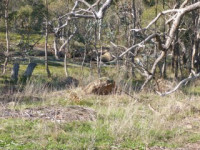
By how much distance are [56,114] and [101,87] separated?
4.64m

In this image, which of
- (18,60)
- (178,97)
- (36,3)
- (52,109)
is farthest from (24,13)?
(52,109)

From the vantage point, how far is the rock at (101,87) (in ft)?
40.7

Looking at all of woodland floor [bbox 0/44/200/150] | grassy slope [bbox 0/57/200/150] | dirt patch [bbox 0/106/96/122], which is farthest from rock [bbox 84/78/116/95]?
dirt patch [bbox 0/106/96/122]

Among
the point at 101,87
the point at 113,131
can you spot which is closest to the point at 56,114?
the point at 113,131

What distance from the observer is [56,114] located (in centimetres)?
795

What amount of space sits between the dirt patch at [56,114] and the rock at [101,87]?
3.90m

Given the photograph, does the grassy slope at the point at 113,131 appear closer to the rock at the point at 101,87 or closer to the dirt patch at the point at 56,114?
the dirt patch at the point at 56,114

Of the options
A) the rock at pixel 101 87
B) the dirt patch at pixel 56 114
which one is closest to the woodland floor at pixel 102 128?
the dirt patch at pixel 56 114

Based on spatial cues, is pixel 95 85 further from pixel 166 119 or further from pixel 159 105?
pixel 166 119

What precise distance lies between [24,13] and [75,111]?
16794mm

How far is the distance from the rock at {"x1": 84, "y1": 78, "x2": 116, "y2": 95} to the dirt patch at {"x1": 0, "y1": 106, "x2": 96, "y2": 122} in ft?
12.8

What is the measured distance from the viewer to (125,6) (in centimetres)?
2244

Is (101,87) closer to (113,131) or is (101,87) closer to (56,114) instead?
(56,114)

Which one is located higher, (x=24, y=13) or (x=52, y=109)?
(x=24, y=13)
